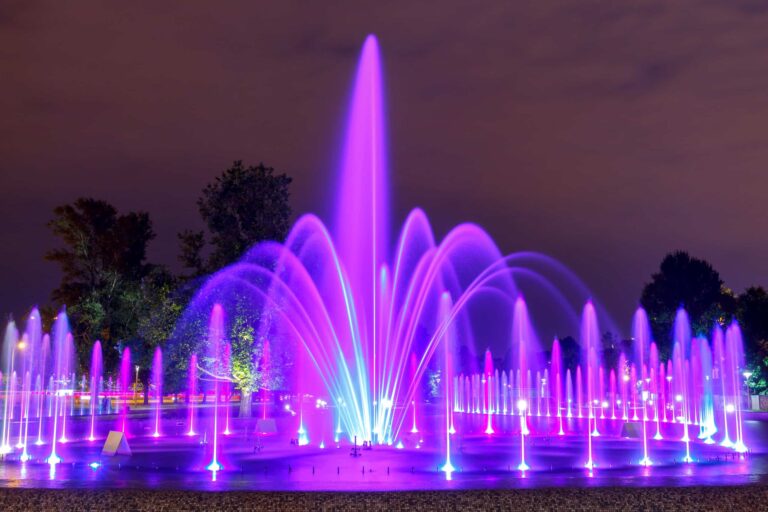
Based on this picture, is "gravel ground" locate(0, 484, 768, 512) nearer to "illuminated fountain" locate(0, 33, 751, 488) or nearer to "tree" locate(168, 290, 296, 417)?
"illuminated fountain" locate(0, 33, 751, 488)

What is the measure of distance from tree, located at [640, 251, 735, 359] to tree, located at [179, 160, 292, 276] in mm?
49099

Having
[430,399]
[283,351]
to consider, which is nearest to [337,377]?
[283,351]

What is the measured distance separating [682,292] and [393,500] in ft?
267

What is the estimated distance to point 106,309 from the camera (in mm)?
61031

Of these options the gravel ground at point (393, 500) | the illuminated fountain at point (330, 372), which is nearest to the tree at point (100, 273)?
the illuminated fountain at point (330, 372)

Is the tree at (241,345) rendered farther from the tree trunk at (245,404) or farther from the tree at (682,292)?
the tree at (682,292)

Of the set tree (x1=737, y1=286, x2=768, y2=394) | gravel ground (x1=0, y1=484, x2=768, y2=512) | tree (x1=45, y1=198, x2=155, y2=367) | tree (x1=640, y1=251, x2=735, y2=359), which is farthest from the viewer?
tree (x1=640, y1=251, x2=735, y2=359)

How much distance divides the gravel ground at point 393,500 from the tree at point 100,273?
47.2m

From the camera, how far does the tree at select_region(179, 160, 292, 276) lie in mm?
51969

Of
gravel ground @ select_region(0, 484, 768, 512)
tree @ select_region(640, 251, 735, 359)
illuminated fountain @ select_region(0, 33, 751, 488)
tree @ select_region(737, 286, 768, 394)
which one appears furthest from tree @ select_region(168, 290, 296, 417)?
tree @ select_region(640, 251, 735, 359)

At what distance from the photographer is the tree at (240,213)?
2046 inches

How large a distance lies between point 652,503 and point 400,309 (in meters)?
19.8

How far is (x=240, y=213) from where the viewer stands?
172 feet

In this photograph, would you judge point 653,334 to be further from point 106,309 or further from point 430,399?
point 106,309
